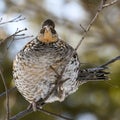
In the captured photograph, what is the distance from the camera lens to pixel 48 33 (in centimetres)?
517

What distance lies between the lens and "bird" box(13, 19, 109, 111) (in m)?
5.06

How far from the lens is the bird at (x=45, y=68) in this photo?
5062mm

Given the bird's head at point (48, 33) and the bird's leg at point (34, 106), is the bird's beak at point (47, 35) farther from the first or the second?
the bird's leg at point (34, 106)

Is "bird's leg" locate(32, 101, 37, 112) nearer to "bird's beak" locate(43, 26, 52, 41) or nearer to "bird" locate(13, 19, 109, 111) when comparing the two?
"bird" locate(13, 19, 109, 111)

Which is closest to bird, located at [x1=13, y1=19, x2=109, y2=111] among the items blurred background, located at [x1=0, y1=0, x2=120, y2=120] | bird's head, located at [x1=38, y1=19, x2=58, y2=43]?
bird's head, located at [x1=38, y1=19, x2=58, y2=43]

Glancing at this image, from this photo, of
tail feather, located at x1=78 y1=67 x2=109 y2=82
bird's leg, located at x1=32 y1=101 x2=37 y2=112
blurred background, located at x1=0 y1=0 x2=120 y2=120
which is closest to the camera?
bird's leg, located at x1=32 y1=101 x2=37 y2=112

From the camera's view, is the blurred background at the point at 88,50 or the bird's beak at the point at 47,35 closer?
the bird's beak at the point at 47,35

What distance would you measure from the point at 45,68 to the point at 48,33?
1.03 ft

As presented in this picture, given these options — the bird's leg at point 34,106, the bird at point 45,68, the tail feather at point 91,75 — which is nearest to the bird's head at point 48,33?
the bird at point 45,68

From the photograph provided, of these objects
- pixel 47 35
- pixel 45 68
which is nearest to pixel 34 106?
pixel 45 68

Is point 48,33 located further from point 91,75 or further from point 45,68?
point 91,75

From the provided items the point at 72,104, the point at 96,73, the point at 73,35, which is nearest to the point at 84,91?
the point at 72,104

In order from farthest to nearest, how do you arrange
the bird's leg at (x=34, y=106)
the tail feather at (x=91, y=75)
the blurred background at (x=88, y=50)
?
the blurred background at (x=88, y=50) < the tail feather at (x=91, y=75) < the bird's leg at (x=34, y=106)

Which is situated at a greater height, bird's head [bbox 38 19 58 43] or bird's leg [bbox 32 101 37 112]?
bird's head [bbox 38 19 58 43]
